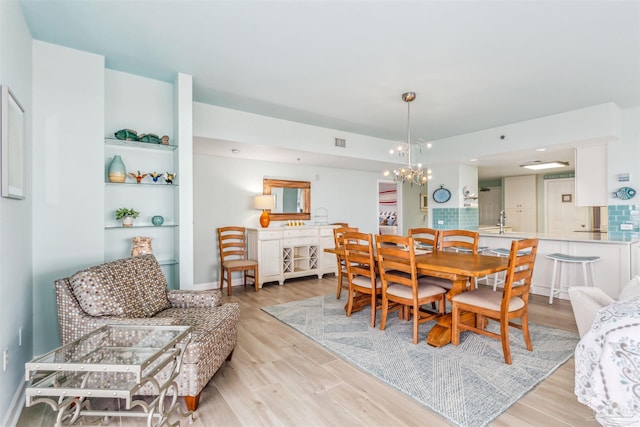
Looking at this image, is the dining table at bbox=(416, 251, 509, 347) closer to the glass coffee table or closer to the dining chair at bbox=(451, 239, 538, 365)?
the dining chair at bbox=(451, 239, 538, 365)

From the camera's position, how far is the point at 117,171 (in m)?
2.96

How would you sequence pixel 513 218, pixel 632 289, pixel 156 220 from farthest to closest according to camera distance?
pixel 513 218 → pixel 156 220 → pixel 632 289

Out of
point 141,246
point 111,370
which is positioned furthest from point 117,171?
point 111,370

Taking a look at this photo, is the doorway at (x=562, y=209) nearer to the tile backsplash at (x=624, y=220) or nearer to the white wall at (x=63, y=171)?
the tile backsplash at (x=624, y=220)

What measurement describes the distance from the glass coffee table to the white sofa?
6.69 ft

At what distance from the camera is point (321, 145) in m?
5.05

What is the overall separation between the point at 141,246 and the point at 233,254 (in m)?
1.95

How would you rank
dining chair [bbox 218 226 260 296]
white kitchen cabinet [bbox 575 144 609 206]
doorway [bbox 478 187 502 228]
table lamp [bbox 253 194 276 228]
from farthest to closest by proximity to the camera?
doorway [bbox 478 187 502 228], table lamp [bbox 253 194 276 228], dining chair [bbox 218 226 260 296], white kitchen cabinet [bbox 575 144 609 206]

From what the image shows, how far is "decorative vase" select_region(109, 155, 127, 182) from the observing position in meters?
2.96

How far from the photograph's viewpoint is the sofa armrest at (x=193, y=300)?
2564 millimetres

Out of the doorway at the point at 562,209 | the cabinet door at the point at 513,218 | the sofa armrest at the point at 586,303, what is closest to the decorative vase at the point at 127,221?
the sofa armrest at the point at 586,303

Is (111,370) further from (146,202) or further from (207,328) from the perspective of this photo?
(146,202)

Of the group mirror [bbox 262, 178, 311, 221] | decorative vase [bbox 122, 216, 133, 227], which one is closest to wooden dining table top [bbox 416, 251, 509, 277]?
decorative vase [bbox 122, 216, 133, 227]

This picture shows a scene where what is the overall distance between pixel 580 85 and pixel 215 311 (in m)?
4.35
